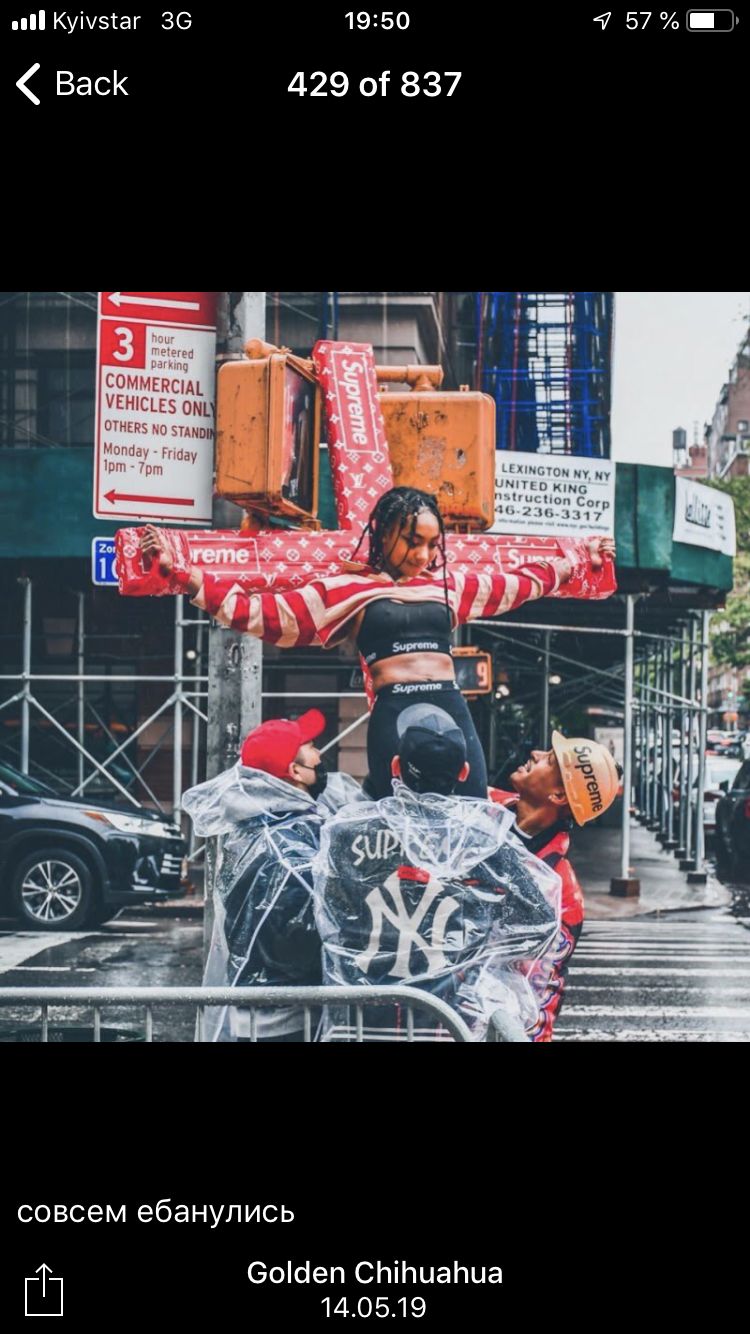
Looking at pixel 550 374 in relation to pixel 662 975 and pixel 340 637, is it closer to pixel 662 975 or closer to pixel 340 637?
pixel 662 975

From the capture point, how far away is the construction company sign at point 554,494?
5.52 meters

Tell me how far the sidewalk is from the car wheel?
2.81m

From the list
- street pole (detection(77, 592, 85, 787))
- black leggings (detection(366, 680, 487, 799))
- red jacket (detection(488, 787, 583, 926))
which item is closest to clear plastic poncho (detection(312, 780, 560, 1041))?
red jacket (detection(488, 787, 583, 926))

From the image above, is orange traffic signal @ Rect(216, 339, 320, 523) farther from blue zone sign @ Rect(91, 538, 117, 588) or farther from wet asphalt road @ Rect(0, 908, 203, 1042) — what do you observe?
wet asphalt road @ Rect(0, 908, 203, 1042)

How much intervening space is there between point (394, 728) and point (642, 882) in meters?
3.27

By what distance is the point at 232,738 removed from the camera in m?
5.27

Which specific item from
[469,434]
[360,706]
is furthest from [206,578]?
[469,434]

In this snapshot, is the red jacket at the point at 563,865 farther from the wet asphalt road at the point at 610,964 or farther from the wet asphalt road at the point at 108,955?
the wet asphalt road at the point at 108,955

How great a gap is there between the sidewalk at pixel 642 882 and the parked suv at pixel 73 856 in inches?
79.2

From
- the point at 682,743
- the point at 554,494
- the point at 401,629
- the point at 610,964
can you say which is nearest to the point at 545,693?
the point at 554,494

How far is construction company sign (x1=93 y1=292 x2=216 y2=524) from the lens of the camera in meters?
5.07
